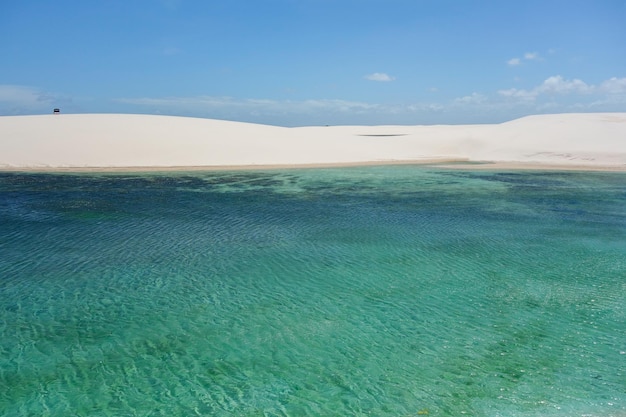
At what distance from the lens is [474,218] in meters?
18.6

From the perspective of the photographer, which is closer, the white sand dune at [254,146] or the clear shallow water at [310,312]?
the clear shallow water at [310,312]

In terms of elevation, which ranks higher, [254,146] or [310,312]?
[254,146]

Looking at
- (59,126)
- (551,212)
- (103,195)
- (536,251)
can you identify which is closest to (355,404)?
(536,251)

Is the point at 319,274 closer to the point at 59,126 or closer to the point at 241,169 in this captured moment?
the point at 241,169

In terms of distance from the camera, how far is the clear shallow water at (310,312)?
6.89 m

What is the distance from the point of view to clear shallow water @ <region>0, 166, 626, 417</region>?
6887 mm

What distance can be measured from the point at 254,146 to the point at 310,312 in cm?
3333

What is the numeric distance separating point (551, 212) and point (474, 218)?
11.9ft

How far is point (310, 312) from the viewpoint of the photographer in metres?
9.67

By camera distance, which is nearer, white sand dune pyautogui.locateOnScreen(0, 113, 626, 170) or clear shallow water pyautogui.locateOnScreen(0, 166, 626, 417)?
clear shallow water pyautogui.locateOnScreen(0, 166, 626, 417)

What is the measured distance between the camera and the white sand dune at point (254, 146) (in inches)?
1432

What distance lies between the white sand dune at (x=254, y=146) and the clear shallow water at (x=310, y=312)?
57.8 ft

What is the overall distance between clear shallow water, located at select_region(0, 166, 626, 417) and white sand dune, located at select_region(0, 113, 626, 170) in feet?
57.8

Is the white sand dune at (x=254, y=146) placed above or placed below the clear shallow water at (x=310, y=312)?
above
